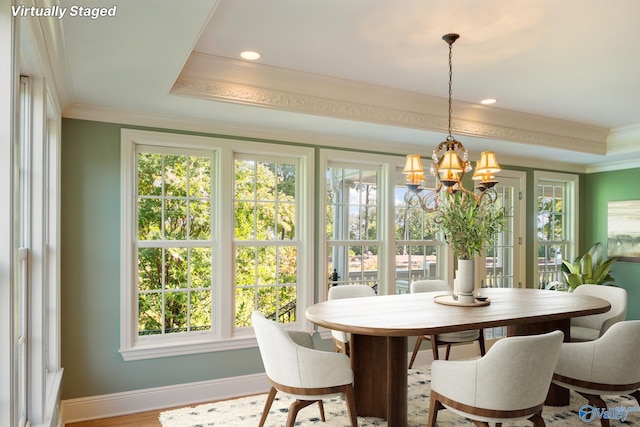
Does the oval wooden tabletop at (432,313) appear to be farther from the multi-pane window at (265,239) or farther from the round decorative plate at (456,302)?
the multi-pane window at (265,239)

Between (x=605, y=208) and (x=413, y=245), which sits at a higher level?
(x=605, y=208)

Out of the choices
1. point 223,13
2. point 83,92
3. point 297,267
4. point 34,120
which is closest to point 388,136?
point 297,267

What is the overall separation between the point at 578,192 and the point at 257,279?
4.63 meters

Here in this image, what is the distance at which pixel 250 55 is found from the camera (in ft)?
10.3

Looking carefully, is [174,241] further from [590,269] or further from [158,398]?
[590,269]

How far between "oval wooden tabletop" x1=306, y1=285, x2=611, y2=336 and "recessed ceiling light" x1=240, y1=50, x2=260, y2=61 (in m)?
1.74

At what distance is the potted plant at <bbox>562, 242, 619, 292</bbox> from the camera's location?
18.5 ft

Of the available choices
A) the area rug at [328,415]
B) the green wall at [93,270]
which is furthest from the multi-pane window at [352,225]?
the green wall at [93,270]

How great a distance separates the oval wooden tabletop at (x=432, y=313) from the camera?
254 centimetres

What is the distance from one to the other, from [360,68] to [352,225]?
1.81 metres

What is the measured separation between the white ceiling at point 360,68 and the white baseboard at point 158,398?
7.06 feet

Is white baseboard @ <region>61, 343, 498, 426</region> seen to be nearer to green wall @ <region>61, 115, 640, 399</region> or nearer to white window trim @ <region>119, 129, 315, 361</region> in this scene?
green wall @ <region>61, 115, 640, 399</region>

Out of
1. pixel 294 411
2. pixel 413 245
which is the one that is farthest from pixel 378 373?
pixel 413 245

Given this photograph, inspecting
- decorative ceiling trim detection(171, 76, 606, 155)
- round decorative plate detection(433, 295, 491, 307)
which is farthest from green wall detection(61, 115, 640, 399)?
round decorative plate detection(433, 295, 491, 307)
